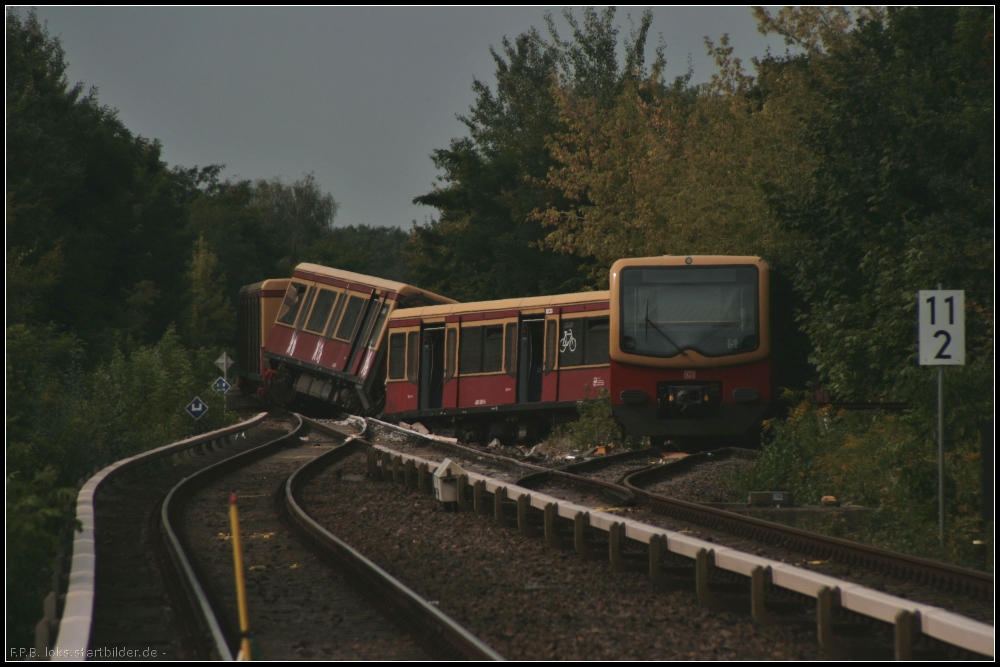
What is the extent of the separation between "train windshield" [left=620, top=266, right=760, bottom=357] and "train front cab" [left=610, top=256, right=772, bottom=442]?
0.6 inches

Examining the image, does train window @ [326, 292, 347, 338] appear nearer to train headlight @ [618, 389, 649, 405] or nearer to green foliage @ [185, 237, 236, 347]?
train headlight @ [618, 389, 649, 405]

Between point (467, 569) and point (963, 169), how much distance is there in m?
9.74

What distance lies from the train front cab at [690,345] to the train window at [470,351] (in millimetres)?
6297

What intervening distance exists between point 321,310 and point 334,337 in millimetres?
1339

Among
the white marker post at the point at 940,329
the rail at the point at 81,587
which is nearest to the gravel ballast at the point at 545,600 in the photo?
the rail at the point at 81,587

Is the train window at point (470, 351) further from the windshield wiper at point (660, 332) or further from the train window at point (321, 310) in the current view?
the train window at point (321, 310)

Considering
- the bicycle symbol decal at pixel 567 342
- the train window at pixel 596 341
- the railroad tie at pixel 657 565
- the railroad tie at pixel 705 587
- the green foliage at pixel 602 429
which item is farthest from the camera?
the bicycle symbol decal at pixel 567 342

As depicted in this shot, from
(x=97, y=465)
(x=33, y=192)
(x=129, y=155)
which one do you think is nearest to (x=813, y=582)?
(x=97, y=465)

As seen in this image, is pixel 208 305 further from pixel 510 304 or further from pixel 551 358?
pixel 551 358

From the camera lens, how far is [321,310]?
34812mm

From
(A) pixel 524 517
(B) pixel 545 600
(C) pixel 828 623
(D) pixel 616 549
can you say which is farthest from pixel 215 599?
(C) pixel 828 623

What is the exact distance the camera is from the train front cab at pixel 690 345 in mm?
19688

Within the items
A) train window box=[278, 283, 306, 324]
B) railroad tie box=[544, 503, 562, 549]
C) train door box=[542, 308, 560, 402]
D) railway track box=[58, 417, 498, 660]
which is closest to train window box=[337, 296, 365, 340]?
train window box=[278, 283, 306, 324]

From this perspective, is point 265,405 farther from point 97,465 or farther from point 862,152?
point 862,152
